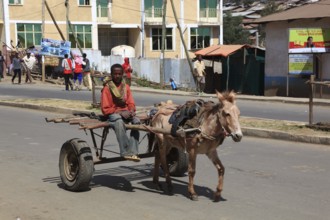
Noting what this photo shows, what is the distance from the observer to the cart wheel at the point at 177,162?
7488mm

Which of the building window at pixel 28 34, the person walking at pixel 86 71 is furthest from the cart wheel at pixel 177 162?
the building window at pixel 28 34

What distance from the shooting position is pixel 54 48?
33125 mm

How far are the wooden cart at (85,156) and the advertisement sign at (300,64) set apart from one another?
17.7 m

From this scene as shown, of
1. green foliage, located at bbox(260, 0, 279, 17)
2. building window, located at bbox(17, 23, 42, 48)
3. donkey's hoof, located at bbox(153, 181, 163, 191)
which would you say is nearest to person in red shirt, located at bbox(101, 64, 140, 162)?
donkey's hoof, located at bbox(153, 181, 163, 191)

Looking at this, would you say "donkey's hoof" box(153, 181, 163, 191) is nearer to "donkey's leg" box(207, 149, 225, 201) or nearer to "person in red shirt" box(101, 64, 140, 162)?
"person in red shirt" box(101, 64, 140, 162)

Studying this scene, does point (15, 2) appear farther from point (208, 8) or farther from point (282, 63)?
point (282, 63)

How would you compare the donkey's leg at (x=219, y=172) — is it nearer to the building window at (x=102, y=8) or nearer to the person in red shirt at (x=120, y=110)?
the person in red shirt at (x=120, y=110)

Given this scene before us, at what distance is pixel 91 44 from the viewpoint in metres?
50.7

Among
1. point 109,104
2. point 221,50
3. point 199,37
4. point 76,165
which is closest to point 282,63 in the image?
point 221,50

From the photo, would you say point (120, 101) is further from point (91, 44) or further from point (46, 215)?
point (91, 44)

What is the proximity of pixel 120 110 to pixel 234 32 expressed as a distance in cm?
6882

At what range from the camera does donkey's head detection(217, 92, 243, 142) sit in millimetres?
5605

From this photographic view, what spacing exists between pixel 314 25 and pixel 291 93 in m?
3.44

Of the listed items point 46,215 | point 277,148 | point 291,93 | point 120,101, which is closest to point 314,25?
point 291,93
